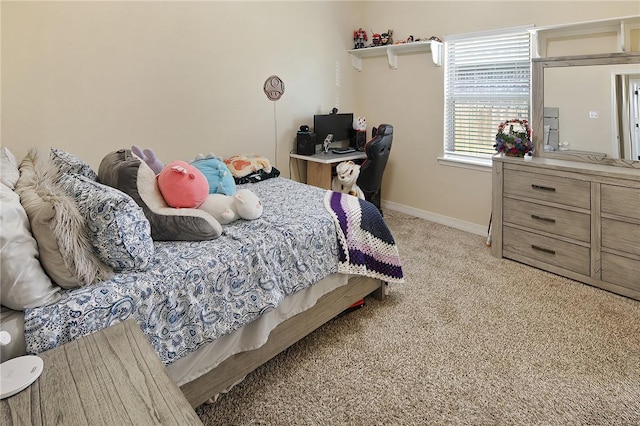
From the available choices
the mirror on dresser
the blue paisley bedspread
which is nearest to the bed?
the blue paisley bedspread

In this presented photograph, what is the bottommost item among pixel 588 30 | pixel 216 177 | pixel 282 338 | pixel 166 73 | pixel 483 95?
pixel 282 338

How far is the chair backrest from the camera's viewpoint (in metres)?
3.74

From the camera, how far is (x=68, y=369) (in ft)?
3.51

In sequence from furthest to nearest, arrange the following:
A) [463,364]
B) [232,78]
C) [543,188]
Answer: [232,78] → [543,188] → [463,364]

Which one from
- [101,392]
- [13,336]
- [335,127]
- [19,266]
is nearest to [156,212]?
[19,266]

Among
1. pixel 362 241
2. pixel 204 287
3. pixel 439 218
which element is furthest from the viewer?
pixel 439 218

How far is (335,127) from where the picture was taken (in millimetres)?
4402

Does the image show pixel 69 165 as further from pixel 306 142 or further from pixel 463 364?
pixel 306 142

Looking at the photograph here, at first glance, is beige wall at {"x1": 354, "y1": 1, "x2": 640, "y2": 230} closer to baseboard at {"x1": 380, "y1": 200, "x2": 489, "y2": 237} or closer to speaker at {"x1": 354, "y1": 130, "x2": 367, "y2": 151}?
baseboard at {"x1": 380, "y1": 200, "x2": 489, "y2": 237}

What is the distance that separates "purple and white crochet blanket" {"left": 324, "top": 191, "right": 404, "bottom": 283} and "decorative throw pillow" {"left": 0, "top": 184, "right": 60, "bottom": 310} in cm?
139

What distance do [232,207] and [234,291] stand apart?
59cm

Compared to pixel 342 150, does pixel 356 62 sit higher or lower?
higher

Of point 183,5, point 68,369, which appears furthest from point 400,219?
point 68,369

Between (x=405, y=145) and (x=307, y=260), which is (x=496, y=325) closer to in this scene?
(x=307, y=260)
